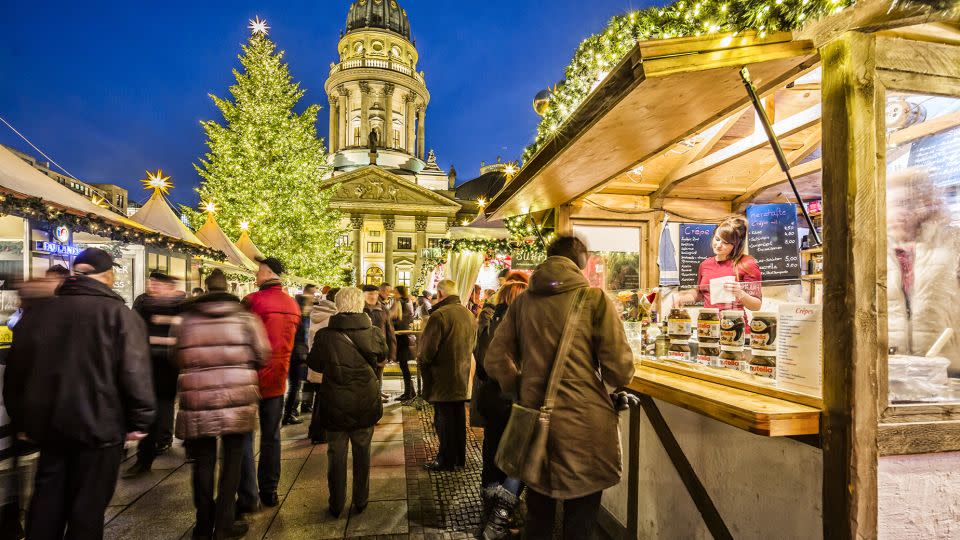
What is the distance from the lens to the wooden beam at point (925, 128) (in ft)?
8.00

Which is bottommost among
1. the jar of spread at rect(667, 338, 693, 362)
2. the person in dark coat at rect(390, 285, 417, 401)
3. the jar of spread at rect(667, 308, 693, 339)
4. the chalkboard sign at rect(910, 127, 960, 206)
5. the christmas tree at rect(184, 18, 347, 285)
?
the person in dark coat at rect(390, 285, 417, 401)

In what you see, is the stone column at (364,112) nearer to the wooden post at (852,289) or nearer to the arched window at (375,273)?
the arched window at (375,273)

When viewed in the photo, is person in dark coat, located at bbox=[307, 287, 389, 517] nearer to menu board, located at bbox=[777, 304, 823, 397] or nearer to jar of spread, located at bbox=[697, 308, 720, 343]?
jar of spread, located at bbox=[697, 308, 720, 343]

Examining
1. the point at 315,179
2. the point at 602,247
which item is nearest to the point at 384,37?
the point at 315,179

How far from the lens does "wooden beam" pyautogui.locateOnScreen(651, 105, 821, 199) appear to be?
13.0 feet

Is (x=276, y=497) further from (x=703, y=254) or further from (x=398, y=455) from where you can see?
(x=703, y=254)

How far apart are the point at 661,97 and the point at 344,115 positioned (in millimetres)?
57418

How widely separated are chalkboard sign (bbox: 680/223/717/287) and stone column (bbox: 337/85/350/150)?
5326cm

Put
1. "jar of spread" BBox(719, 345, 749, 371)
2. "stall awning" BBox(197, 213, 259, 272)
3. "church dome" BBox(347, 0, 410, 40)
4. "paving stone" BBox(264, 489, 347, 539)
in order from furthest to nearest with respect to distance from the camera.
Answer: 1. "church dome" BBox(347, 0, 410, 40)
2. "stall awning" BBox(197, 213, 259, 272)
3. "paving stone" BBox(264, 489, 347, 539)
4. "jar of spread" BBox(719, 345, 749, 371)

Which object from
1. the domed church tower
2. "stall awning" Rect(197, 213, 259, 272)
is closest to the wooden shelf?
"stall awning" Rect(197, 213, 259, 272)

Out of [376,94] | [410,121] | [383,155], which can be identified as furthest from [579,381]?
[410,121]

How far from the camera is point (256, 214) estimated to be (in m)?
19.1

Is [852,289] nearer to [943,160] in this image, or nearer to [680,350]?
[943,160]

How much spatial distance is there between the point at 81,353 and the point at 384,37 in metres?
61.5
